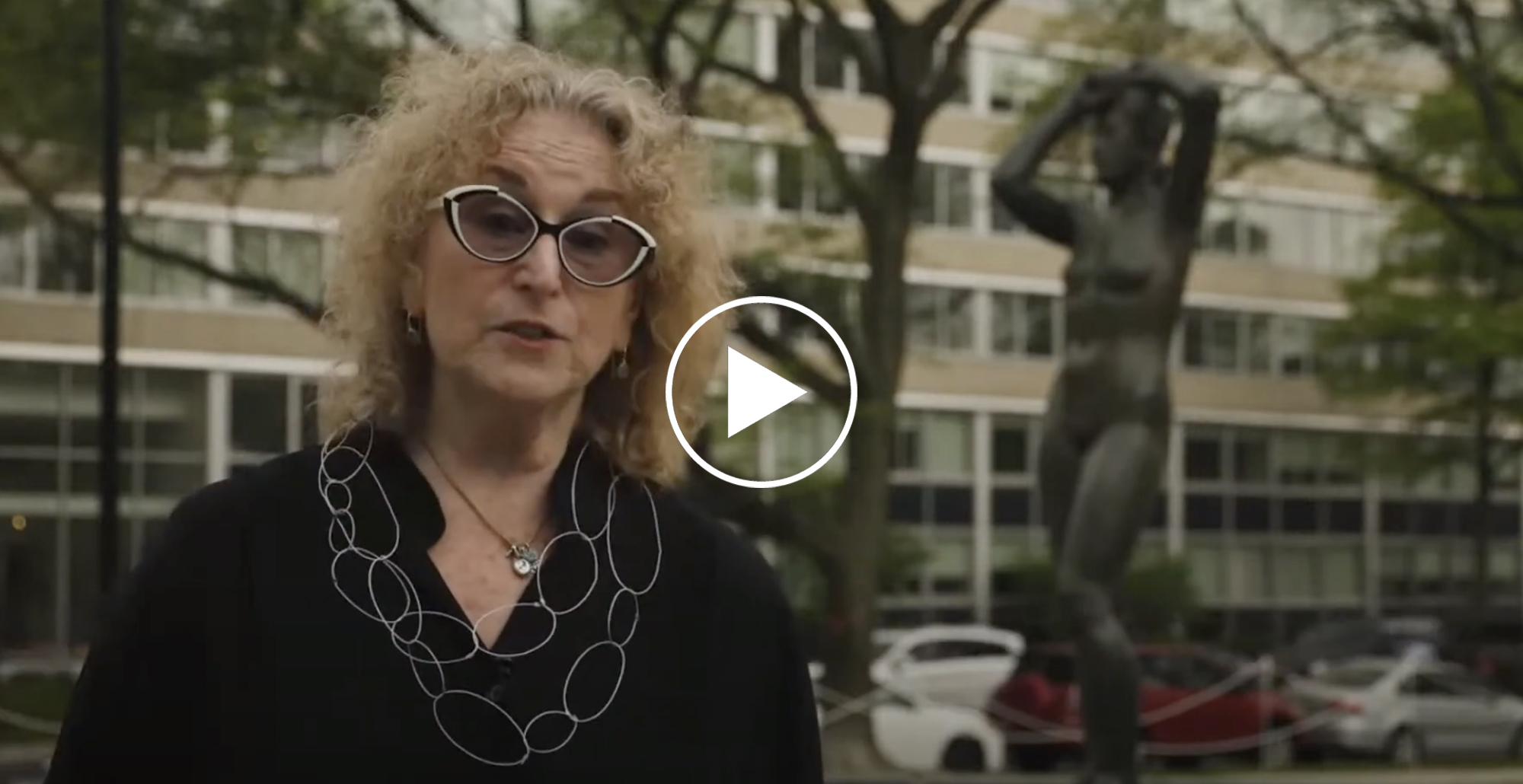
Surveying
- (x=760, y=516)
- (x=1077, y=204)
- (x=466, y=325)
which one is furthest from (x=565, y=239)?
(x=760, y=516)

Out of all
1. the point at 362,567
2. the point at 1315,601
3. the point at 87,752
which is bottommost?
the point at 1315,601

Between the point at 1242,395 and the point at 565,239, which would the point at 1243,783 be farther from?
the point at 1242,395

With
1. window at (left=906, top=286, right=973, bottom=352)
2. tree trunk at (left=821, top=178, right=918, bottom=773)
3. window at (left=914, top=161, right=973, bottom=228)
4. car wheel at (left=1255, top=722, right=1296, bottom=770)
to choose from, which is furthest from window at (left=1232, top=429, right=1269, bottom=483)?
tree trunk at (left=821, top=178, right=918, bottom=773)

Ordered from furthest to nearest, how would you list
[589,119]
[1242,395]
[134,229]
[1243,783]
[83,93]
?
[1242,395] < [134,229] < [83,93] < [1243,783] < [589,119]

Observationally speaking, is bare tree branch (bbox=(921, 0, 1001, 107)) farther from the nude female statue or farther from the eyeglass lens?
the eyeglass lens

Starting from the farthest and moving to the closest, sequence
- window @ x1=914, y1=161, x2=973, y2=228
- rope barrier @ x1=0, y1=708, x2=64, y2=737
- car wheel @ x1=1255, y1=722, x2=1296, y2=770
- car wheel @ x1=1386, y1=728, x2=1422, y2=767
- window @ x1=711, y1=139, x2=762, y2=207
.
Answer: window @ x1=914, y1=161, x2=973, y2=228
car wheel @ x1=1386, y1=728, x2=1422, y2=767
car wheel @ x1=1255, y1=722, x2=1296, y2=770
window @ x1=711, y1=139, x2=762, y2=207
rope barrier @ x1=0, y1=708, x2=64, y2=737

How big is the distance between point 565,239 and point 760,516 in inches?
699

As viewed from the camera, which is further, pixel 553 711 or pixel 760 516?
pixel 760 516

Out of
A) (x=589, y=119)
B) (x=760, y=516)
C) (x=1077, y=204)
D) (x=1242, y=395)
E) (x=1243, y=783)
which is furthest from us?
(x=1242, y=395)

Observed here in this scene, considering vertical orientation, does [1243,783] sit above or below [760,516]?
below

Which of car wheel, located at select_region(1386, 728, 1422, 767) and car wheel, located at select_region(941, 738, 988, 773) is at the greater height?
car wheel, located at select_region(941, 738, 988, 773)

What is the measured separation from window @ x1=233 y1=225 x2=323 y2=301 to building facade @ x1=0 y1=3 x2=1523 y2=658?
27 millimetres

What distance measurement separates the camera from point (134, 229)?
17719 millimetres

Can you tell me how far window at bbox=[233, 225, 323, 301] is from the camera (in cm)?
1783
